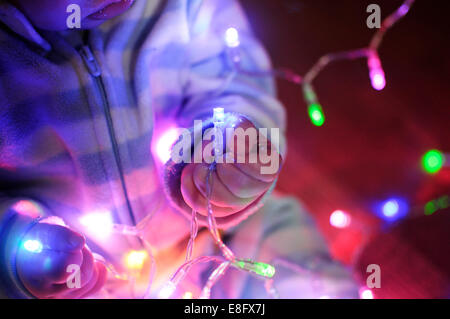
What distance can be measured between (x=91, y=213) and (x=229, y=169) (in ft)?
0.96

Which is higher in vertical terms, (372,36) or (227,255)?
(372,36)

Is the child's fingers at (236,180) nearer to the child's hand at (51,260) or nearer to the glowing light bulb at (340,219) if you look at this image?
the child's hand at (51,260)

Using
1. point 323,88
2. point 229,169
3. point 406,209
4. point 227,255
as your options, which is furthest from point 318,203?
point 229,169

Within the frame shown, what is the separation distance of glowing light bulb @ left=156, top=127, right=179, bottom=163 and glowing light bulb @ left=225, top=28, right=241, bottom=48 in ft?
0.68

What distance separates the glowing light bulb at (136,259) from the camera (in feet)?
2.48

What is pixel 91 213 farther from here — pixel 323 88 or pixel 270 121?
pixel 323 88

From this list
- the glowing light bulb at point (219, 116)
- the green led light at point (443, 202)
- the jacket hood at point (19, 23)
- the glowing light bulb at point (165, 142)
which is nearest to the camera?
the jacket hood at point (19, 23)

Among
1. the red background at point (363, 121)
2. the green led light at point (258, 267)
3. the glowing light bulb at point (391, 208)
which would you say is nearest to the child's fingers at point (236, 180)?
the green led light at point (258, 267)

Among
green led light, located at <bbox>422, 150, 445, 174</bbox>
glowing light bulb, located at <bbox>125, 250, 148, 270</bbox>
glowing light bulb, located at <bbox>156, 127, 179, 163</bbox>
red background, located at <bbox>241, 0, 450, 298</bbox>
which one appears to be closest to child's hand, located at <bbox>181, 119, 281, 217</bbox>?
glowing light bulb, located at <bbox>156, 127, 179, 163</bbox>

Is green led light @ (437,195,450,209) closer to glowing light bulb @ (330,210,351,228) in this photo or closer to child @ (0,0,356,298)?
glowing light bulb @ (330,210,351,228)

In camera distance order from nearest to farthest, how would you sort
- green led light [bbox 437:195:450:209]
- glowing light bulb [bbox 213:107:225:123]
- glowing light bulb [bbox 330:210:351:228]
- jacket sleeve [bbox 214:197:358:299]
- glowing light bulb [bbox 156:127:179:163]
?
glowing light bulb [bbox 213:107:225:123] < glowing light bulb [bbox 156:127:179:163] < jacket sleeve [bbox 214:197:358:299] < green led light [bbox 437:195:450:209] < glowing light bulb [bbox 330:210:351:228]

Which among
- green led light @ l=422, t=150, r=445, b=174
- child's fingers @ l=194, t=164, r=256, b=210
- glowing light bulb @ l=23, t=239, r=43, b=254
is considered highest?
green led light @ l=422, t=150, r=445, b=174

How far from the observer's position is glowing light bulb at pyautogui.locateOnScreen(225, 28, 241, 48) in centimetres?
76

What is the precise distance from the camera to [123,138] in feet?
2.14
